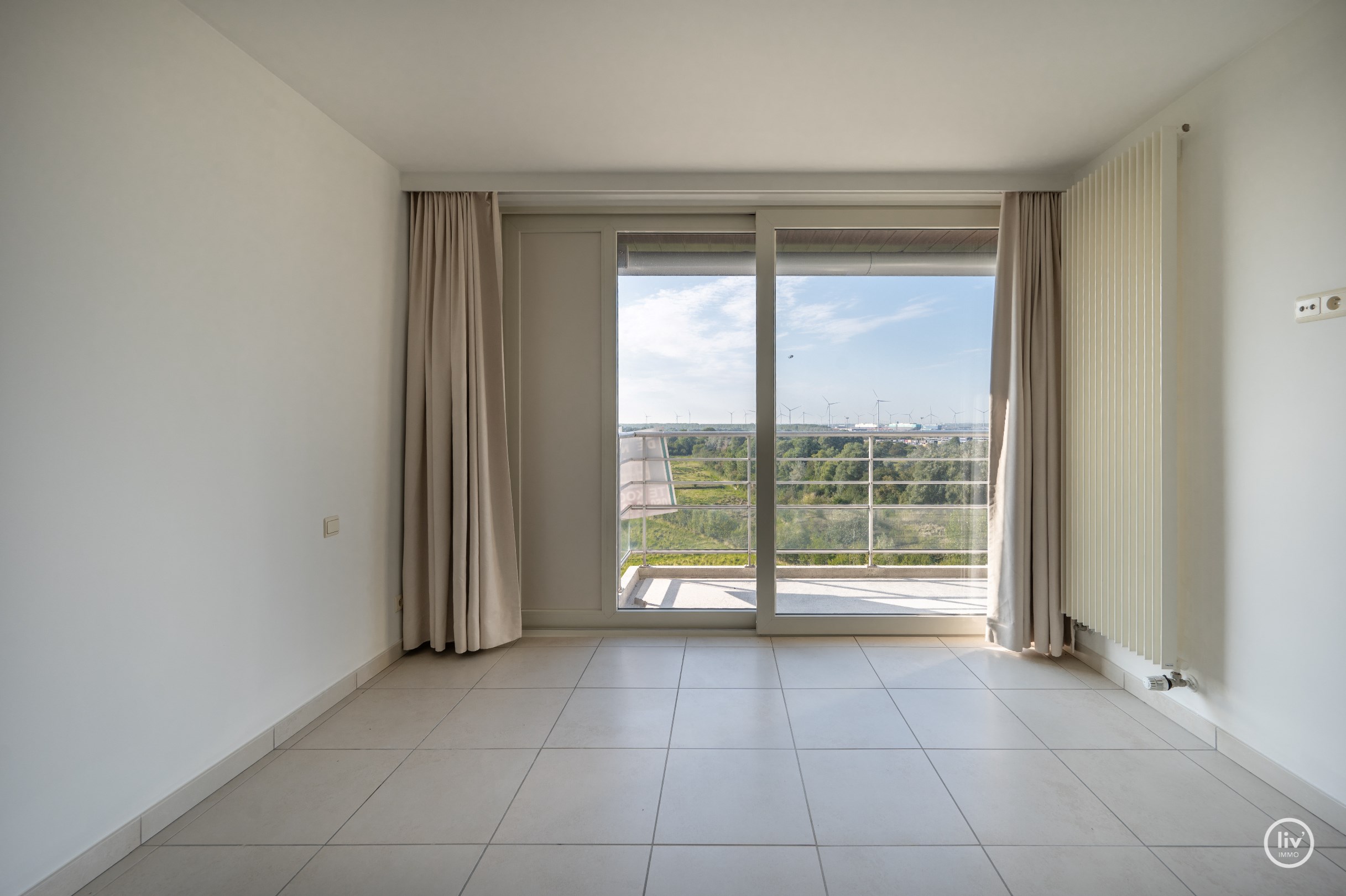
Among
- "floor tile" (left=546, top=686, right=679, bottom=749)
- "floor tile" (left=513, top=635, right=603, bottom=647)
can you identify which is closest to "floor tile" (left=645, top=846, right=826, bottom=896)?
"floor tile" (left=546, top=686, right=679, bottom=749)

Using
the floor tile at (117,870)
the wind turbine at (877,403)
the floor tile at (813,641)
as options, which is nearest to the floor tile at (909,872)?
the floor tile at (813,641)

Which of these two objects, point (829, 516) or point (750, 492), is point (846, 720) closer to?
point (829, 516)

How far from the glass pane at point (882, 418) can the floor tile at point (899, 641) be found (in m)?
0.14

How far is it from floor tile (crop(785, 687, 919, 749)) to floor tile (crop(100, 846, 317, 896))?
5.32ft

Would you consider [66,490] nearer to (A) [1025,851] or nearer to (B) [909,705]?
(A) [1025,851]

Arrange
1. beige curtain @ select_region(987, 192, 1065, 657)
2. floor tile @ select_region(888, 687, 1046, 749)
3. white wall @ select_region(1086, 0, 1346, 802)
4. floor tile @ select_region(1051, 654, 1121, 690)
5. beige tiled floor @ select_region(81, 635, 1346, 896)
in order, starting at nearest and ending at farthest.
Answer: beige tiled floor @ select_region(81, 635, 1346, 896) → white wall @ select_region(1086, 0, 1346, 802) → floor tile @ select_region(888, 687, 1046, 749) → floor tile @ select_region(1051, 654, 1121, 690) → beige curtain @ select_region(987, 192, 1065, 657)

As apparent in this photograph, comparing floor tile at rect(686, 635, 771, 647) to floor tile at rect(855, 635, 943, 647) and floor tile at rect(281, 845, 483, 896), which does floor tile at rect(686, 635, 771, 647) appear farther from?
floor tile at rect(281, 845, 483, 896)

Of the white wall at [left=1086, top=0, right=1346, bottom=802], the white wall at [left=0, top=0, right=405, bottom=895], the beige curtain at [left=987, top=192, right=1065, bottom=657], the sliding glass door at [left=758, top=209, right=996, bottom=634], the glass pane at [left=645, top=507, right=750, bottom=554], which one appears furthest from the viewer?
the glass pane at [left=645, top=507, right=750, bottom=554]

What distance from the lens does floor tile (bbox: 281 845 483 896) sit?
155 centimetres

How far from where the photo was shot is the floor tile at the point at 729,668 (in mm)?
2811

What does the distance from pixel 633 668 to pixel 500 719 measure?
0.73 meters

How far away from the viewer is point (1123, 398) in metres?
2.59

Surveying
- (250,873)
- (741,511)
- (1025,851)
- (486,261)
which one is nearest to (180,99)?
(486,261)

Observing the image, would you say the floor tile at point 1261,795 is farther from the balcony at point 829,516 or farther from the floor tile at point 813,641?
the floor tile at point 813,641
